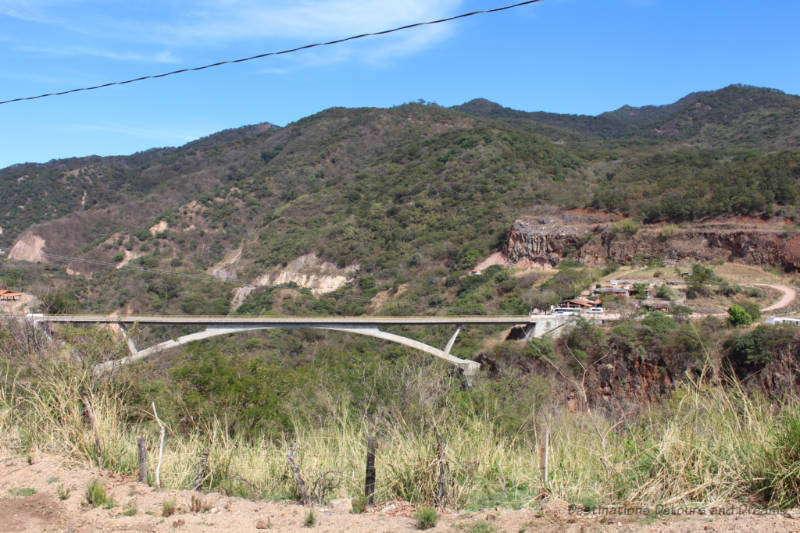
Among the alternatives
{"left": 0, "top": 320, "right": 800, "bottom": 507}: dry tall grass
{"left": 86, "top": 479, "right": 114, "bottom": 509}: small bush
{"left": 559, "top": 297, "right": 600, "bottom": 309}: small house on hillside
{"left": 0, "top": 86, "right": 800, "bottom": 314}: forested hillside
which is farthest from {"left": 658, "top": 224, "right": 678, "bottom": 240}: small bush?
{"left": 86, "top": 479, "right": 114, "bottom": 509}: small bush

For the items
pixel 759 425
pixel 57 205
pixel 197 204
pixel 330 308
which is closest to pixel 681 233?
pixel 330 308

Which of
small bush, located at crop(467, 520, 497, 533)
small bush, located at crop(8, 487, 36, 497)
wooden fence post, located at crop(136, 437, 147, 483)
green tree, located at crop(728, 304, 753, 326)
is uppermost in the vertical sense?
wooden fence post, located at crop(136, 437, 147, 483)

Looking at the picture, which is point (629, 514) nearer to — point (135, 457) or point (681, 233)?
point (135, 457)

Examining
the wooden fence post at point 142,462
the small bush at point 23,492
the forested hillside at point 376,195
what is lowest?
the small bush at point 23,492

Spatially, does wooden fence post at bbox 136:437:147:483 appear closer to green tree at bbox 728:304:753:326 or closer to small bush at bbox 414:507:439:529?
small bush at bbox 414:507:439:529

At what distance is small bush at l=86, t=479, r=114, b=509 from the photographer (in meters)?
5.75

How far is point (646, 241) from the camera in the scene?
36.8m

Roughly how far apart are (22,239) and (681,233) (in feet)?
255

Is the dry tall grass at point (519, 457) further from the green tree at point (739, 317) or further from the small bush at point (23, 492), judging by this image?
the green tree at point (739, 317)

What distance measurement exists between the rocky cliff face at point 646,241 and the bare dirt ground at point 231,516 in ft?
105

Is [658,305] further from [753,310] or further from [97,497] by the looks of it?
[97,497]

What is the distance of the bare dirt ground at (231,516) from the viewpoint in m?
4.44

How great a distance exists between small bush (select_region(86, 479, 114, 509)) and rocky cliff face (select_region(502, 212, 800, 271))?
3421 cm

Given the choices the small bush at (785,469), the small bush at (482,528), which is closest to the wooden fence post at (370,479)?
the small bush at (482,528)
